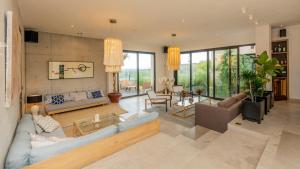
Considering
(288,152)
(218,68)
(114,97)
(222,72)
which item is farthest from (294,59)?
(114,97)

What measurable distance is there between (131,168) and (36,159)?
1107 mm

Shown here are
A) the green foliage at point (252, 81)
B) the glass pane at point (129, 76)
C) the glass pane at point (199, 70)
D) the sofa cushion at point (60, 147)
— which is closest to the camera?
the sofa cushion at point (60, 147)

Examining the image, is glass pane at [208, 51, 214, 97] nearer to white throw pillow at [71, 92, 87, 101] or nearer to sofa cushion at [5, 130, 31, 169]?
white throw pillow at [71, 92, 87, 101]

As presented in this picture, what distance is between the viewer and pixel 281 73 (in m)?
5.88

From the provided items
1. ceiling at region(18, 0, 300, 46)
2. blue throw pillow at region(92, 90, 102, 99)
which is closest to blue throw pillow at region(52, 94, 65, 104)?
blue throw pillow at region(92, 90, 102, 99)

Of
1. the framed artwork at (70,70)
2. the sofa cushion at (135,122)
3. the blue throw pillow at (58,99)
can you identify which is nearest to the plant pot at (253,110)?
the sofa cushion at (135,122)

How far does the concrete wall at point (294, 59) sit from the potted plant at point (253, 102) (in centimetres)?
262

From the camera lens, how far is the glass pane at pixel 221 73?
743 cm

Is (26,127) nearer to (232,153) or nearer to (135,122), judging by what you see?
(135,122)

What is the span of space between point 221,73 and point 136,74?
4.34m

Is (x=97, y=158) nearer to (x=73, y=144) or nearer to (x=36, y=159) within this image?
(x=73, y=144)

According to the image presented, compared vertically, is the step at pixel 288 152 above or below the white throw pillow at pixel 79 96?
below

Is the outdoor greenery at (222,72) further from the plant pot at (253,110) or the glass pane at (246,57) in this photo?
the plant pot at (253,110)

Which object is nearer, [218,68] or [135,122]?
[135,122]
